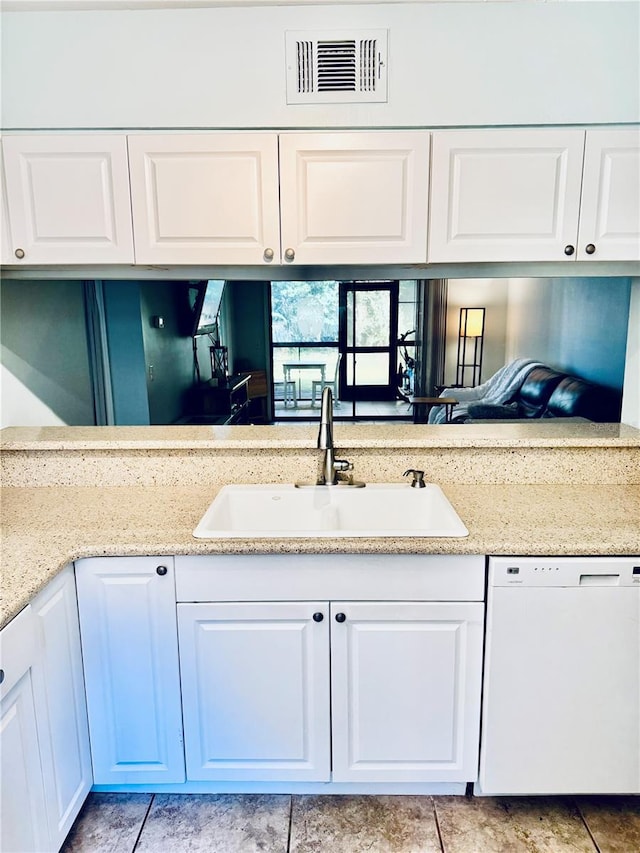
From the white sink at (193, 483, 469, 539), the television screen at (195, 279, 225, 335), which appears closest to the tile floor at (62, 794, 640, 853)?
the white sink at (193, 483, 469, 539)

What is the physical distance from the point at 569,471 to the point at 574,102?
1196 mm

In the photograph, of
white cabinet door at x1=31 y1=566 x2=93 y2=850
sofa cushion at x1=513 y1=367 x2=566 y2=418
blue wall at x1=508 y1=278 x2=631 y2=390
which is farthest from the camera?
sofa cushion at x1=513 y1=367 x2=566 y2=418

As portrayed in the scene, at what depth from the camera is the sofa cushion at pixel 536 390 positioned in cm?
349

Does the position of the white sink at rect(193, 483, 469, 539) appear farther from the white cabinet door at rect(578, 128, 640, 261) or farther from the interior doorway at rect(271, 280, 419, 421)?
the interior doorway at rect(271, 280, 419, 421)

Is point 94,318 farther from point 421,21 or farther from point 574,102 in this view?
point 574,102

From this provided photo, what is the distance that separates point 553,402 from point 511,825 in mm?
2339

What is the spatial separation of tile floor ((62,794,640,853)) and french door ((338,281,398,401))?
90.1 inches

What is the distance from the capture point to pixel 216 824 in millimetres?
1630

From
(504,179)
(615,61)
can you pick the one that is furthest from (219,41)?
(615,61)

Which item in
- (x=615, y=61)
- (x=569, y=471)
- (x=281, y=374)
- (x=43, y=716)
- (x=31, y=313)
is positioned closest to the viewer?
(x=43, y=716)

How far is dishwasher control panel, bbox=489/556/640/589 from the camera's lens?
1463 mm

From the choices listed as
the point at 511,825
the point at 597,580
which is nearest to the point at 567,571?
the point at 597,580

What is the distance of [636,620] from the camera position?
58.8 inches

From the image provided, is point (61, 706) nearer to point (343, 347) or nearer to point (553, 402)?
point (343, 347)
